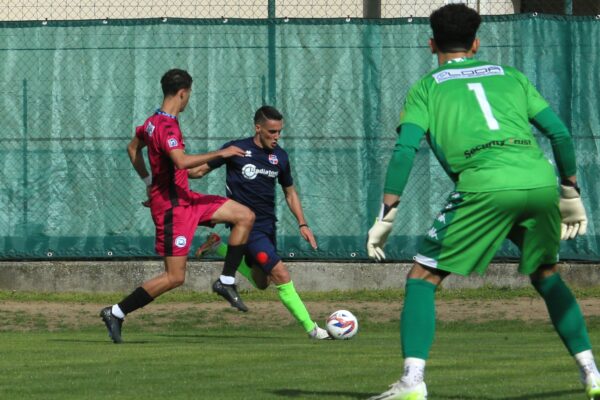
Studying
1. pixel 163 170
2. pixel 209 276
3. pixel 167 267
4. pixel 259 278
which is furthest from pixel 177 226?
pixel 209 276

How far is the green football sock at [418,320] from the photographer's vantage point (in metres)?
6.47

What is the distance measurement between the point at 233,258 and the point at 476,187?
5464mm

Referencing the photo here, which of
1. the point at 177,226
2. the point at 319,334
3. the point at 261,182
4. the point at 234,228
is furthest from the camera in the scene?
the point at 261,182

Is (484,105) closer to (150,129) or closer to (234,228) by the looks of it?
(150,129)

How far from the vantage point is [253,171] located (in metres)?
12.3

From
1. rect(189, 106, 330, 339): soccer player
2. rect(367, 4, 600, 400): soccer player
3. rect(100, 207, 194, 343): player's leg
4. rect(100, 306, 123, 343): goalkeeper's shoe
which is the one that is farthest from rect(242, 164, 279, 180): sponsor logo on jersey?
rect(367, 4, 600, 400): soccer player

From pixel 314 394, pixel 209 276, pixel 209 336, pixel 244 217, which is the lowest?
pixel 209 276

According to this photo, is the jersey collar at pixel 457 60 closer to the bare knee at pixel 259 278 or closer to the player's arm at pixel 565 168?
the player's arm at pixel 565 168

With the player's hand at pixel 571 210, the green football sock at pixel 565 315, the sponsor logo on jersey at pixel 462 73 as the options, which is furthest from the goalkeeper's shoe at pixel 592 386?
the sponsor logo on jersey at pixel 462 73

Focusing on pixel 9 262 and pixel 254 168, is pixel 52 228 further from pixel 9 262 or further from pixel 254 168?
A: pixel 254 168

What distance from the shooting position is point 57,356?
31.7ft

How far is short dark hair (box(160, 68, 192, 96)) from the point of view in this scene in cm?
1113

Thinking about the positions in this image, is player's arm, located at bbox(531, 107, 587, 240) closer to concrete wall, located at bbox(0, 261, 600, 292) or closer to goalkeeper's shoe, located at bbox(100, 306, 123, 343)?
goalkeeper's shoe, located at bbox(100, 306, 123, 343)

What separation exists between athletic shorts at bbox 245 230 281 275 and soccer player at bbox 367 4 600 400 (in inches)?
208
